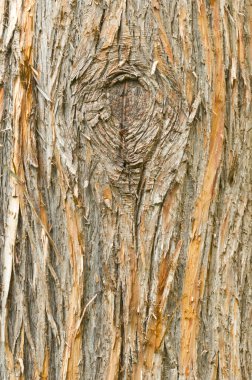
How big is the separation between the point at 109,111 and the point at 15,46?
0.35 meters

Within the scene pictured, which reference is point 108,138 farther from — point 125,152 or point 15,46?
point 15,46

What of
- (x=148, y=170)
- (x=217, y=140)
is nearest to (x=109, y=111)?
(x=148, y=170)

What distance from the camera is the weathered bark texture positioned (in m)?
1.81

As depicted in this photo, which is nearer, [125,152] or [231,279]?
[125,152]

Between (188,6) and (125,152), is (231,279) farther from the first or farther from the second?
(188,6)

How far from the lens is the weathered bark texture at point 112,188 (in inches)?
71.2

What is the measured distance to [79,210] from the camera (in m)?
1.84

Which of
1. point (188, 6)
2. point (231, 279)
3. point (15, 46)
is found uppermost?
point (188, 6)

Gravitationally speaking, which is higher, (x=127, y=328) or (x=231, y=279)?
(x=231, y=279)

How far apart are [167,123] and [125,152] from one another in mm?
142

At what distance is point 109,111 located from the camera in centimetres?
179

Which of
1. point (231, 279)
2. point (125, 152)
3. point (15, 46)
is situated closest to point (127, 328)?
point (231, 279)

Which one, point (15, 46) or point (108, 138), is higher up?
point (15, 46)

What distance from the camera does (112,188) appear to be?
1.83 meters
